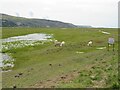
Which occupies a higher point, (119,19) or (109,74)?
(119,19)

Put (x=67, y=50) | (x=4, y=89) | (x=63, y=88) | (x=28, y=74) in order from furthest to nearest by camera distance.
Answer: (x=67, y=50) < (x=28, y=74) < (x=4, y=89) < (x=63, y=88)

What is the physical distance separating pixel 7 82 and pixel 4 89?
4679 millimetres

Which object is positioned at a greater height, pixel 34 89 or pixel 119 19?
pixel 119 19

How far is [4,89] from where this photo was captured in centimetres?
2647

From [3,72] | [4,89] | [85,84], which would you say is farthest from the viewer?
[3,72]

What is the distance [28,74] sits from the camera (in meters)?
34.9

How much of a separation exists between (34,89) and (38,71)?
41.0ft

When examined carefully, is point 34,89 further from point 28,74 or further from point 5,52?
point 5,52

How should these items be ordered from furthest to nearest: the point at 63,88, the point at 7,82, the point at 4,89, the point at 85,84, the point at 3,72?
1. the point at 3,72
2. the point at 7,82
3. the point at 4,89
4. the point at 85,84
5. the point at 63,88

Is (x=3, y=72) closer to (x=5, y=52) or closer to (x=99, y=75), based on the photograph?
(x=99, y=75)

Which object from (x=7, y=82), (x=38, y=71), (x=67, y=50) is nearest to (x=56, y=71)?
(x=38, y=71)

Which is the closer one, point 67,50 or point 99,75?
point 99,75

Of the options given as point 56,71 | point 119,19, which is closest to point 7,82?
point 56,71

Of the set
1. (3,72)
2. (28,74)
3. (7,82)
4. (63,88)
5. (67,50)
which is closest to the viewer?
(63,88)
